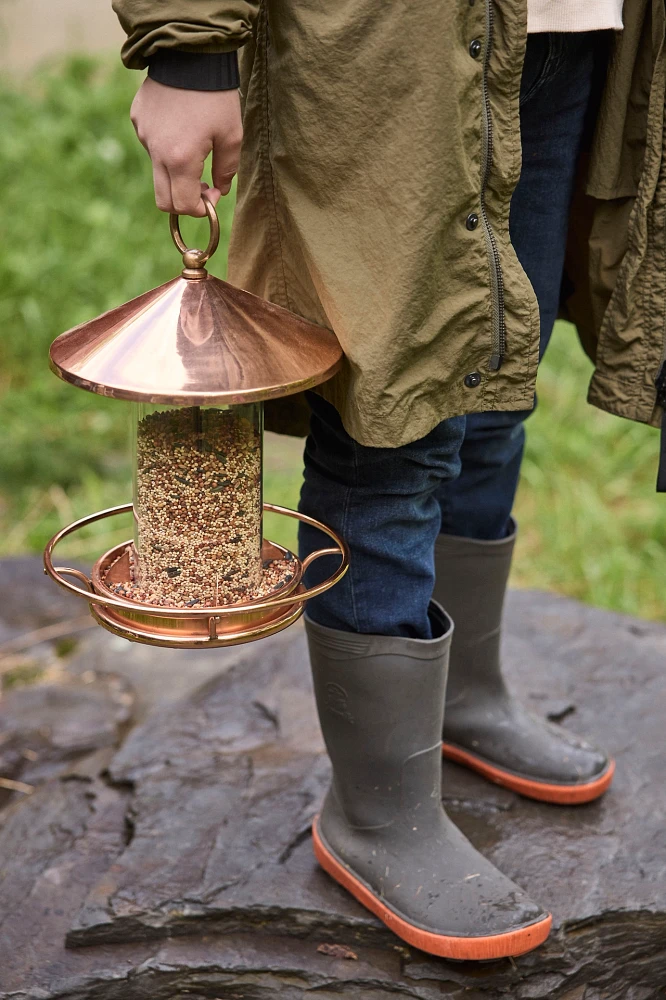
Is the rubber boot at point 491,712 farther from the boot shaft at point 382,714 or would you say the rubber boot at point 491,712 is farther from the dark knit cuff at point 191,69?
the dark knit cuff at point 191,69

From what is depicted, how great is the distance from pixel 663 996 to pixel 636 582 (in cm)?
158

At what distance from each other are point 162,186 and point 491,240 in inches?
15.2

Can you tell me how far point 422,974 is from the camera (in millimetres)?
1666

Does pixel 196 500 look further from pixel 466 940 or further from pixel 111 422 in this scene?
pixel 111 422

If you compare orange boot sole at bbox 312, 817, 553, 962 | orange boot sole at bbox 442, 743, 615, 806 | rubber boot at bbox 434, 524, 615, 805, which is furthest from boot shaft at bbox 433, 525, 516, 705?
orange boot sole at bbox 312, 817, 553, 962

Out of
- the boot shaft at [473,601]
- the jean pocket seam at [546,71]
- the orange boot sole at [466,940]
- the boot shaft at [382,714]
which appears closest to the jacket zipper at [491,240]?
the jean pocket seam at [546,71]

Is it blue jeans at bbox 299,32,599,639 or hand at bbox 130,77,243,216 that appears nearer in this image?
hand at bbox 130,77,243,216

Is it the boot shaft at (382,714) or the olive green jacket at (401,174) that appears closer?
the olive green jacket at (401,174)

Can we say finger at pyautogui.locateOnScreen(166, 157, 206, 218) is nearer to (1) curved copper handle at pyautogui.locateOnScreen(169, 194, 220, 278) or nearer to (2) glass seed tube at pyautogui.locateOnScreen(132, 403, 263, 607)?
(1) curved copper handle at pyautogui.locateOnScreen(169, 194, 220, 278)

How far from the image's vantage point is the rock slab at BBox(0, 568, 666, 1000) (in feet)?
5.51

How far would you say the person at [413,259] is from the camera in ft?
4.18

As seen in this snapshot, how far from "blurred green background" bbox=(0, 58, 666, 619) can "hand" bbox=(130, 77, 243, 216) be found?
6.40 feet

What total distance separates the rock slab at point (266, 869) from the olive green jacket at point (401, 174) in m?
0.82

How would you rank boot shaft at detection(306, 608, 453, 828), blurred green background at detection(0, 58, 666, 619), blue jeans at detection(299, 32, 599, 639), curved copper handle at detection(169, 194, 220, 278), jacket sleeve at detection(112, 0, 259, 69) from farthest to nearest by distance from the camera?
blurred green background at detection(0, 58, 666, 619), boot shaft at detection(306, 608, 453, 828), blue jeans at detection(299, 32, 599, 639), curved copper handle at detection(169, 194, 220, 278), jacket sleeve at detection(112, 0, 259, 69)
